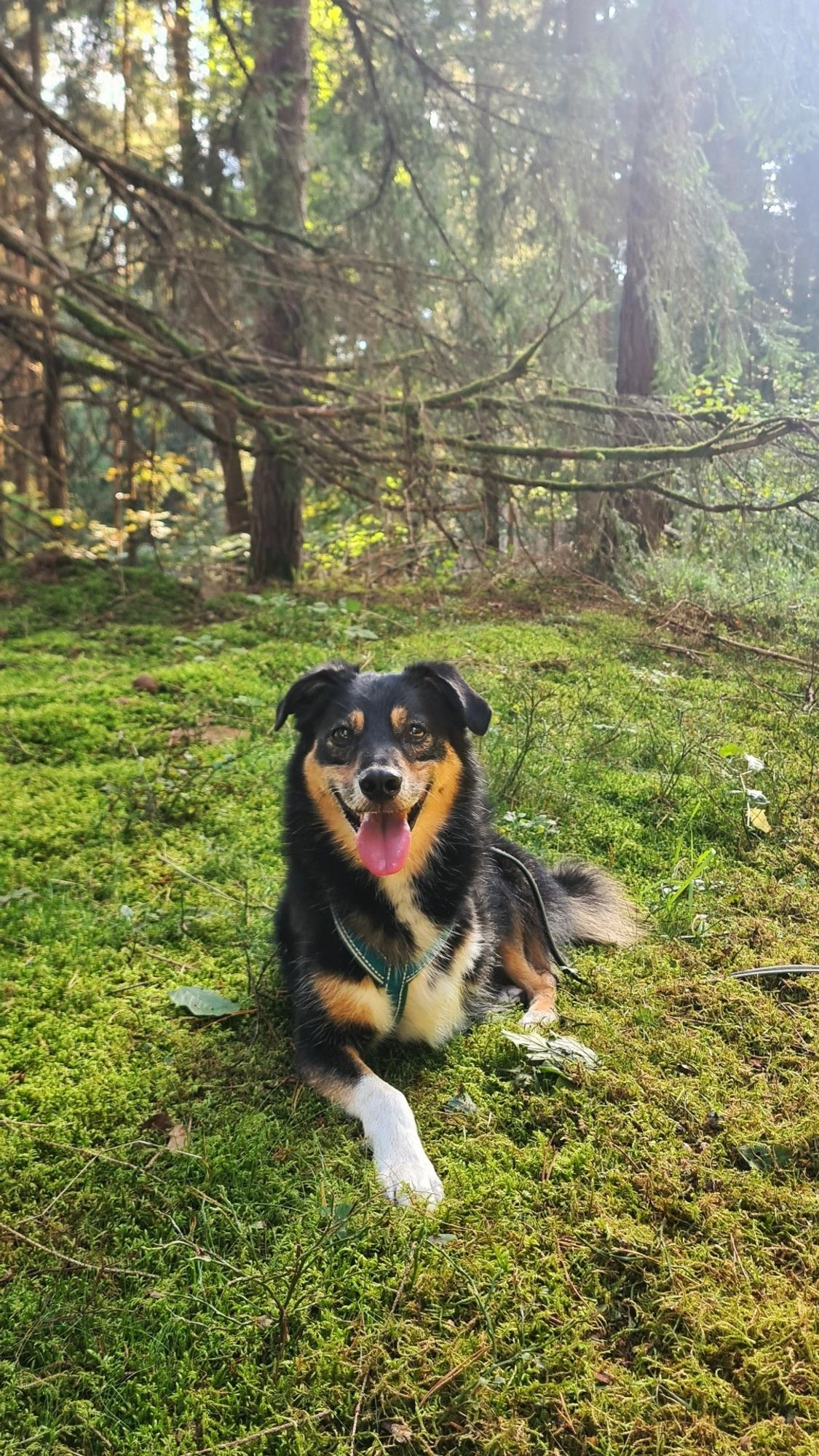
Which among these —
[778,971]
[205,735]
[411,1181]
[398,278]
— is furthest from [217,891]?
[398,278]

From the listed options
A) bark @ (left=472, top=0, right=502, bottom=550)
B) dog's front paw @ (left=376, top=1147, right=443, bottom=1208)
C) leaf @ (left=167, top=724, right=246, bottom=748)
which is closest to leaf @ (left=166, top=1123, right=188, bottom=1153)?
dog's front paw @ (left=376, top=1147, right=443, bottom=1208)

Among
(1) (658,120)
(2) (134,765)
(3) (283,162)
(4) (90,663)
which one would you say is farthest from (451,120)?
(2) (134,765)

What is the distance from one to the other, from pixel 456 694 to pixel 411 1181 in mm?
1413

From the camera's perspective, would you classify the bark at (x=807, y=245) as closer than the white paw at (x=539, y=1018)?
No

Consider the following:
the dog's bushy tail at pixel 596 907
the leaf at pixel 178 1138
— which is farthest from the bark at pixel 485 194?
the leaf at pixel 178 1138

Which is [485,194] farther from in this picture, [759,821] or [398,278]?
Answer: [759,821]

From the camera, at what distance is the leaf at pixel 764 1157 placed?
2.12 metres

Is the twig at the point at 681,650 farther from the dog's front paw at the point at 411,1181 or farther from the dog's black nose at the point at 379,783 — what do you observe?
the dog's front paw at the point at 411,1181

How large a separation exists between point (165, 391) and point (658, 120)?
307 inches

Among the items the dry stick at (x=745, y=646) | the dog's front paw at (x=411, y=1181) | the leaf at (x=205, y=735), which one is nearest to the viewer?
the dog's front paw at (x=411, y=1181)

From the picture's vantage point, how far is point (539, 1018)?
9.15 ft

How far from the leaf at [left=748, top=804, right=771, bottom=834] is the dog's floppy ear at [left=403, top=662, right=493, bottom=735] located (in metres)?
1.79

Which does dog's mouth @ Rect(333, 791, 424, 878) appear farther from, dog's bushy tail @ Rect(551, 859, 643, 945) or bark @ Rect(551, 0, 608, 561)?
bark @ Rect(551, 0, 608, 561)

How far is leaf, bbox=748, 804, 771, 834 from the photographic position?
3.96m
